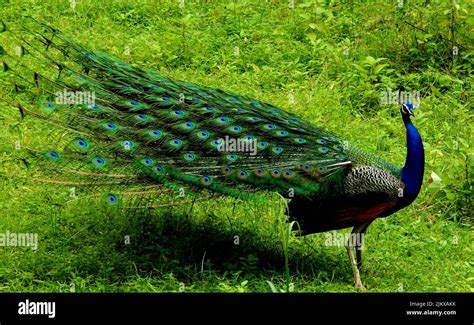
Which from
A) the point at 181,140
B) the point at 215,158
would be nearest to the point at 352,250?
the point at 215,158

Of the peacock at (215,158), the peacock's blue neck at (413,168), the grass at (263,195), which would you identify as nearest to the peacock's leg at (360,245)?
the peacock at (215,158)

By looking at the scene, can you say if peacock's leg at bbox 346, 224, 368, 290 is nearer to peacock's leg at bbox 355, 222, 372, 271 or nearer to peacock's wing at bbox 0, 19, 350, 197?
peacock's leg at bbox 355, 222, 372, 271

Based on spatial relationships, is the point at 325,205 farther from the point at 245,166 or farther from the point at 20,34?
the point at 20,34

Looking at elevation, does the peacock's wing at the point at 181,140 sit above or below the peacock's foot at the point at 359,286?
above

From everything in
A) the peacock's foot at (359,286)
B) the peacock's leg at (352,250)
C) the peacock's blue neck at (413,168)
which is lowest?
the peacock's foot at (359,286)

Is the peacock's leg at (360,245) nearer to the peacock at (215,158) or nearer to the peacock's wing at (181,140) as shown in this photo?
the peacock at (215,158)

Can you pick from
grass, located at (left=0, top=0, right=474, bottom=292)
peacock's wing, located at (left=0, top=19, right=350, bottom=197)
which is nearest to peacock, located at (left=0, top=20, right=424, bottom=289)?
peacock's wing, located at (left=0, top=19, right=350, bottom=197)

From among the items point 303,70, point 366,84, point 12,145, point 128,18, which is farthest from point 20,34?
point 366,84

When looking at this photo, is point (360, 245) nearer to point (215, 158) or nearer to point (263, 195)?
point (263, 195)

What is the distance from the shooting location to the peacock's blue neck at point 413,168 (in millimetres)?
6891

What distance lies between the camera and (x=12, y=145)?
8703 millimetres

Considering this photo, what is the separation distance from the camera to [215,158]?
273 inches

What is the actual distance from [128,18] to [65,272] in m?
4.57

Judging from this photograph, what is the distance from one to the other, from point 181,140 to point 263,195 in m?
0.66
